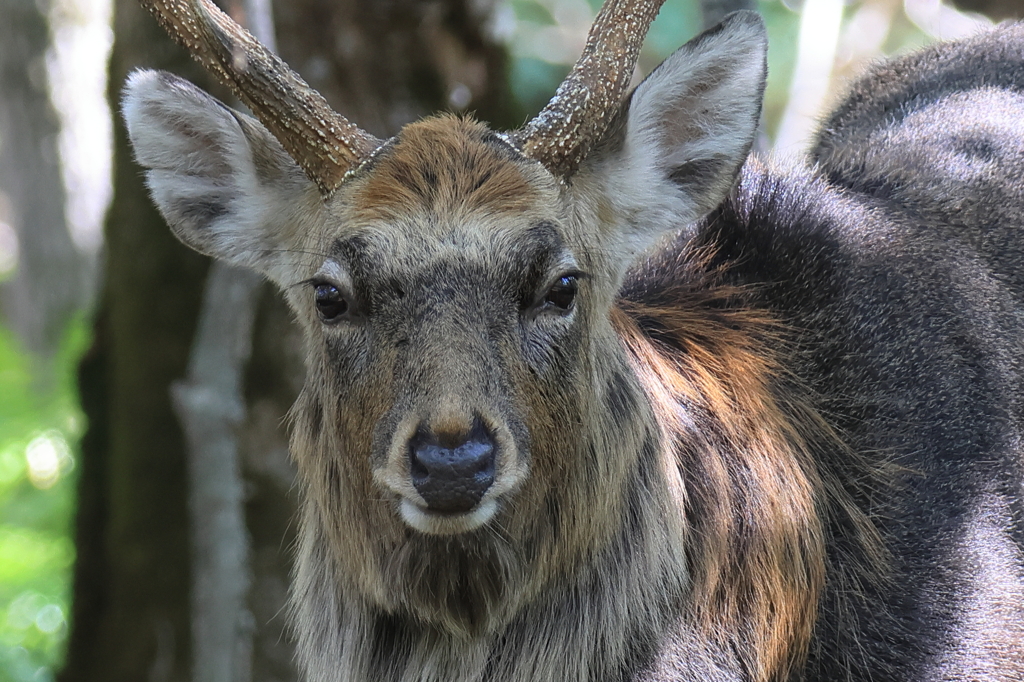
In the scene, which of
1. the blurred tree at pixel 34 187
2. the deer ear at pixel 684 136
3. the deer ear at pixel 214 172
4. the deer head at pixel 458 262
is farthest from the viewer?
the blurred tree at pixel 34 187

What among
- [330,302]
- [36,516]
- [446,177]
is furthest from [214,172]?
[36,516]

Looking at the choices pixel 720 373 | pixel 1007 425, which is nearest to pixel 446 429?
pixel 720 373

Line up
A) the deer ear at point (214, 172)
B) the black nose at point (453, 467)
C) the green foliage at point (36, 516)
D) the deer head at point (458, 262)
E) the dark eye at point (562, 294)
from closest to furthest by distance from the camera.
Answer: the black nose at point (453, 467)
the deer head at point (458, 262)
the dark eye at point (562, 294)
the deer ear at point (214, 172)
the green foliage at point (36, 516)

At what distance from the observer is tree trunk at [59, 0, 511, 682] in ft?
23.0

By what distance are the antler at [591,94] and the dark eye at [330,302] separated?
37.1 inches

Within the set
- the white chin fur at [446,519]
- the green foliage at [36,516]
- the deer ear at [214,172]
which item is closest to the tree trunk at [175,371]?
the green foliage at [36,516]

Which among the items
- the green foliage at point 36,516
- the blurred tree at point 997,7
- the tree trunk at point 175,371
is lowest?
the green foliage at point 36,516

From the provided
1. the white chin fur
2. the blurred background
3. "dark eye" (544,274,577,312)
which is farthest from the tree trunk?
the white chin fur

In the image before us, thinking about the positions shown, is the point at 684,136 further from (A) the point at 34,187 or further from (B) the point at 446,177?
(A) the point at 34,187

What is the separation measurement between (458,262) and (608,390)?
2.95 feet

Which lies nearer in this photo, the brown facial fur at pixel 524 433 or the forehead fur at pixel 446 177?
the brown facial fur at pixel 524 433

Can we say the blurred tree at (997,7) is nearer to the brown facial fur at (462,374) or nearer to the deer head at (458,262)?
the deer head at (458,262)

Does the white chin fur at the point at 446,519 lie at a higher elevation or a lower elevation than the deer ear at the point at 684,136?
lower

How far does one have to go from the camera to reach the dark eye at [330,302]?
13.5 feet
